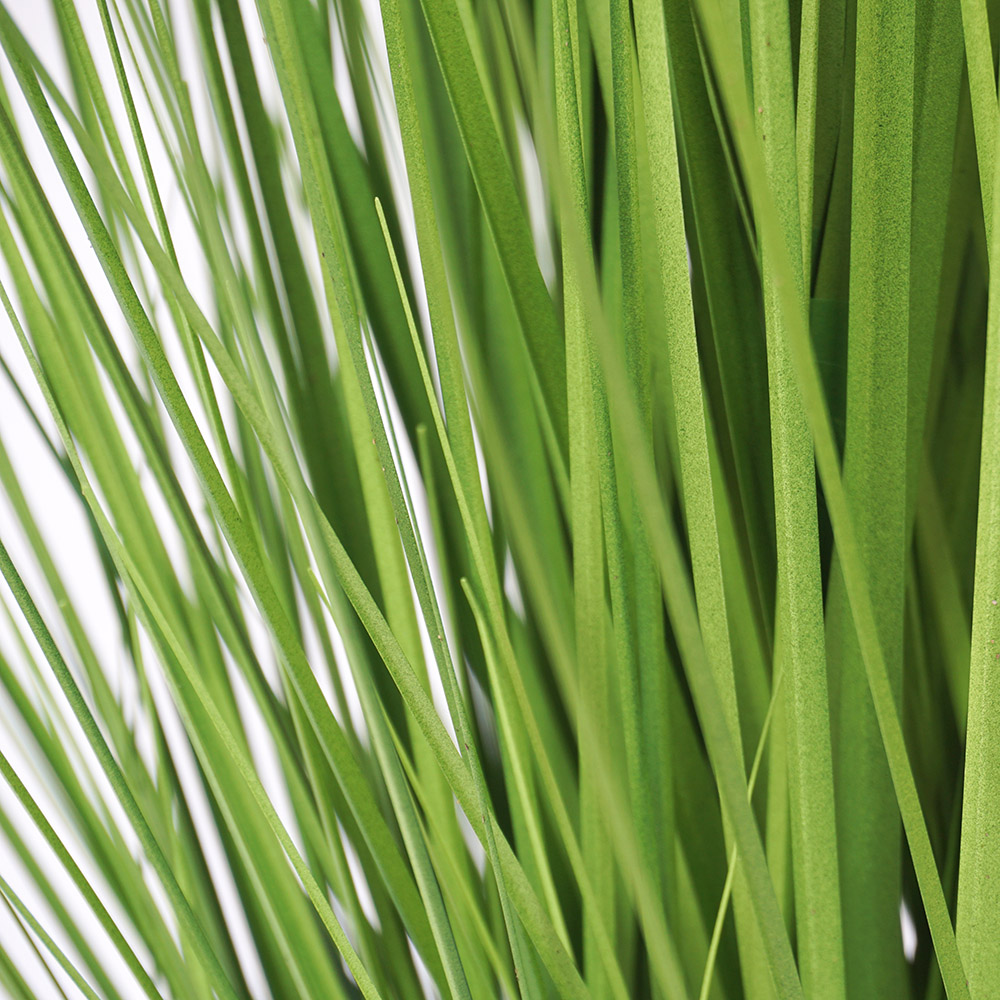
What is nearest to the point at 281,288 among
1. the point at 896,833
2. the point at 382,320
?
the point at 382,320

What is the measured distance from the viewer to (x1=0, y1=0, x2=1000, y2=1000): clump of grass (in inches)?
3.4

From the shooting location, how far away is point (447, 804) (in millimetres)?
155

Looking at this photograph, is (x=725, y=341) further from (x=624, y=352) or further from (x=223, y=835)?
(x=223, y=835)

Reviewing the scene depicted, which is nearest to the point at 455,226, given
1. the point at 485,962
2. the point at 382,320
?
the point at 382,320

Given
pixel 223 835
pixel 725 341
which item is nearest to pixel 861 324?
pixel 725 341

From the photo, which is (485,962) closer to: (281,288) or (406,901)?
(406,901)

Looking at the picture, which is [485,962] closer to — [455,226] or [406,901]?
[406,901]

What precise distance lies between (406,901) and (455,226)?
0.11 meters

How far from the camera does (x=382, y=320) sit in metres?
0.15

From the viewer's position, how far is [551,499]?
144 mm

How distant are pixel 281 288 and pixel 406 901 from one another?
11 centimetres

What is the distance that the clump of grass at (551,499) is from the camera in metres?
0.09

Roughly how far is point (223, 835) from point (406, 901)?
0.15 feet

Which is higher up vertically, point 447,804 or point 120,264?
point 120,264
